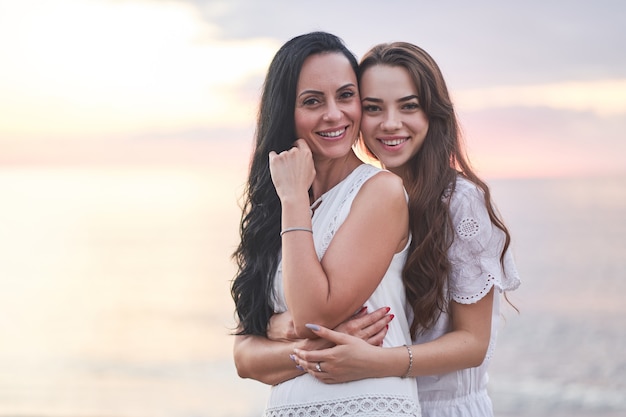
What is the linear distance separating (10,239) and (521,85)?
1318cm

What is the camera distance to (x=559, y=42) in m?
21.2

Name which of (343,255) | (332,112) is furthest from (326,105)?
(343,255)

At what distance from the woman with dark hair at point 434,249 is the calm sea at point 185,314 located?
345 cm

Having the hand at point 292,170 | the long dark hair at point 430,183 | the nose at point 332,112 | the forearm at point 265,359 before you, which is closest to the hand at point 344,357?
the forearm at point 265,359

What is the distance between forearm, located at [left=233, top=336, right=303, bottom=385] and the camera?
297 cm

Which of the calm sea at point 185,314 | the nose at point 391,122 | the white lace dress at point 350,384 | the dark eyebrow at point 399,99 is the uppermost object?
the calm sea at point 185,314

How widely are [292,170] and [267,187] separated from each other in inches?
11.3

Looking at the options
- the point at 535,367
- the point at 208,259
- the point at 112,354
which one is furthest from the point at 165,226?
the point at 535,367

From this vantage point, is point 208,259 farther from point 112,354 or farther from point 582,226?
point 582,226

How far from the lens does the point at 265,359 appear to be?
304 cm

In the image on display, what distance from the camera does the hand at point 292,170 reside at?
296cm

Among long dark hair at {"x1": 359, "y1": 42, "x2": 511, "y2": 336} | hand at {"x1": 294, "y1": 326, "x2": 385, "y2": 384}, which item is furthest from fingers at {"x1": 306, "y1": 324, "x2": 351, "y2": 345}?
long dark hair at {"x1": 359, "y1": 42, "x2": 511, "y2": 336}

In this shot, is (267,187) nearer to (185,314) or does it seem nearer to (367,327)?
(367,327)

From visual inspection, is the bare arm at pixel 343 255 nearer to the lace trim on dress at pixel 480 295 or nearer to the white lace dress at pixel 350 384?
the white lace dress at pixel 350 384
